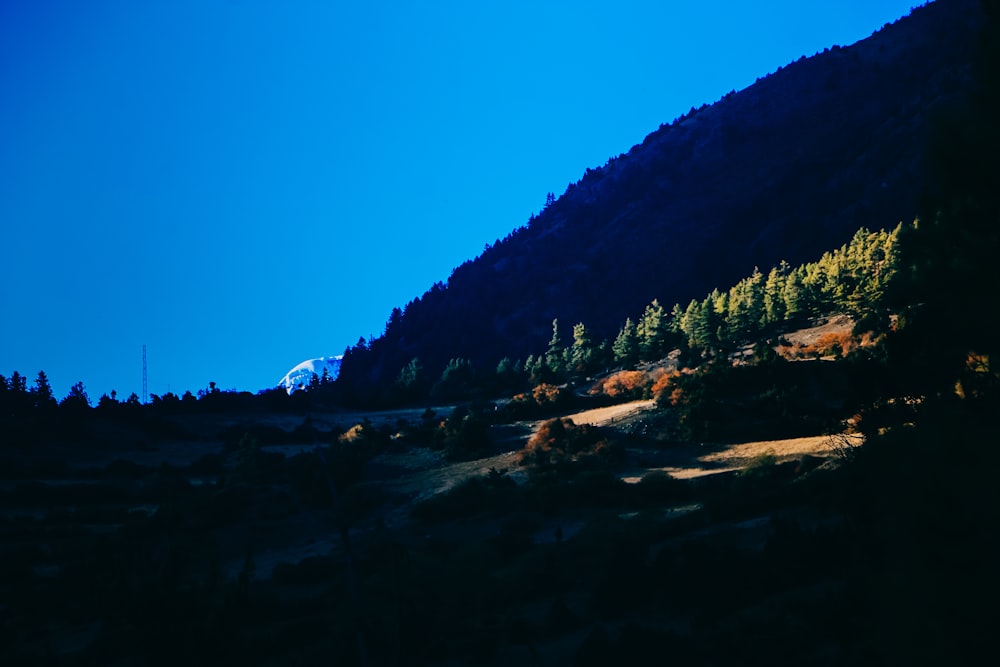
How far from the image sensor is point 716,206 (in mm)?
154625

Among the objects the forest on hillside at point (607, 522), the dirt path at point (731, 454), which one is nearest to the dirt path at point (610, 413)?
the forest on hillside at point (607, 522)

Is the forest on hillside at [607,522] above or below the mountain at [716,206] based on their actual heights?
below

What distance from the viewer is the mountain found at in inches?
5330

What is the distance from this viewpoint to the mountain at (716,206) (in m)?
135

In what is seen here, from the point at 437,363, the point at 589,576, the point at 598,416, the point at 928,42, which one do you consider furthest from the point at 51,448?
the point at 928,42

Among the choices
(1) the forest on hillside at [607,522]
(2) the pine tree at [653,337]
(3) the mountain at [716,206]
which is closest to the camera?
(1) the forest on hillside at [607,522]

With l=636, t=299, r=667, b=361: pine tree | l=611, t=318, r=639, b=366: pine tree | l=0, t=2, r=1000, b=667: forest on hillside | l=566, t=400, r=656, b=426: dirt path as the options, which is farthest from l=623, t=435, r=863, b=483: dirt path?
l=636, t=299, r=667, b=361: pine tree

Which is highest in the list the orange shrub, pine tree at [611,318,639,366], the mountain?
the mountain

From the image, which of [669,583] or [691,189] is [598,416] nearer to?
[669,583]

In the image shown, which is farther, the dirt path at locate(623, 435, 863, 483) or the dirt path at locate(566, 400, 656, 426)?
the dirt path at locate(566, 400, 656, 426)

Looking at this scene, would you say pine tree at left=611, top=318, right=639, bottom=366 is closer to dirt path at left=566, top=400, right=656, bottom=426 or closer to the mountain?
dirt path at left=566, top=400, right=656, bottom=426

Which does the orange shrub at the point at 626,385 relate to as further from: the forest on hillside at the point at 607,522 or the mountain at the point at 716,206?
the mountain at the point at 716,206

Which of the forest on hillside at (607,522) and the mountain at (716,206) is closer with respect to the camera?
the forest on hillside at (607,522)

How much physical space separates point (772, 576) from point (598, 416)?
32.0 meters
